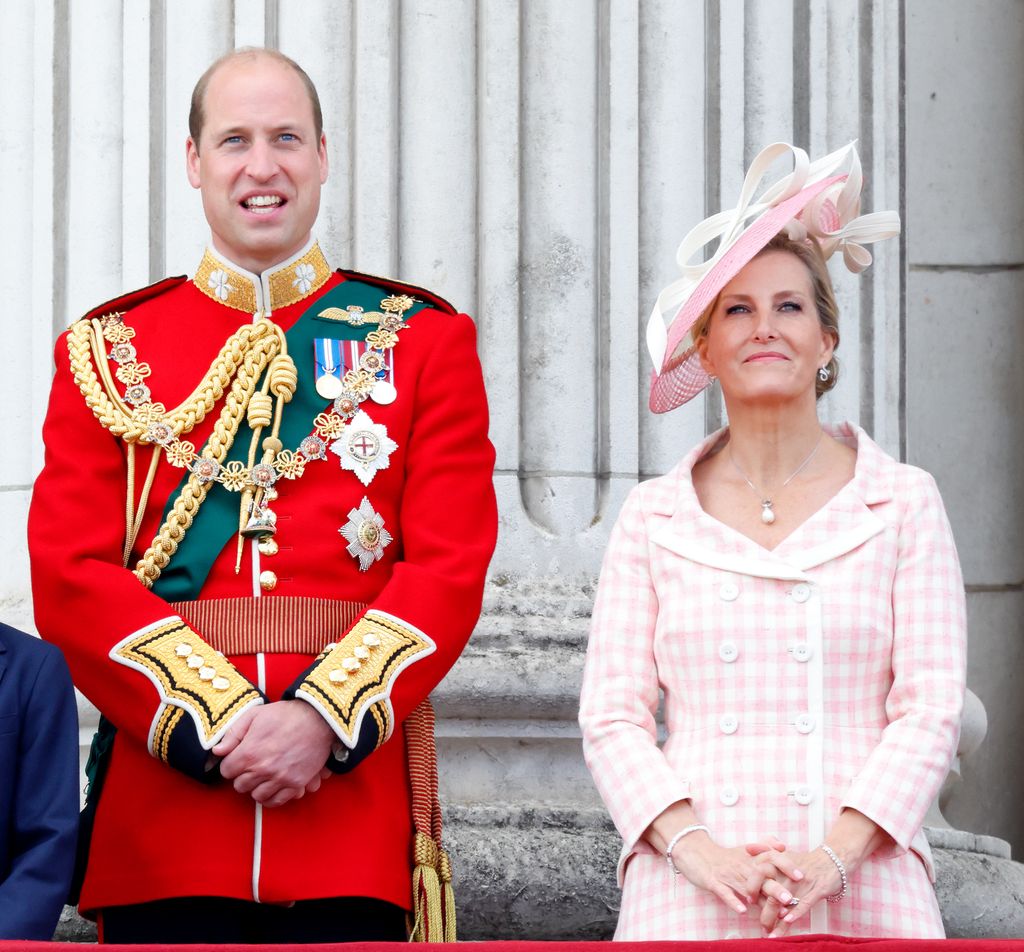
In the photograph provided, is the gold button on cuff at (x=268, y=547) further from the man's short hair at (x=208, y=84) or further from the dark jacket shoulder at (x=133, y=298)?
the man's short hair at (x=208, y=84)

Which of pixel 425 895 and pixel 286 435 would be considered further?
pixel 286 435

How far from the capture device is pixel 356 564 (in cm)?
362

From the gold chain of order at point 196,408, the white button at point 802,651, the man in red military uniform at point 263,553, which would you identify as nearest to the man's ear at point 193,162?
the man in red military uniform at point 263,553

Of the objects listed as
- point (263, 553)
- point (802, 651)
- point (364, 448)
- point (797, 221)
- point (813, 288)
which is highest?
point (797, 221)

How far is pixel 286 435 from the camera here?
3.70 meters

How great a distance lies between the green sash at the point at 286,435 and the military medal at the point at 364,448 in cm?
7

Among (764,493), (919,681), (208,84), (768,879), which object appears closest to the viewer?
(768,879)

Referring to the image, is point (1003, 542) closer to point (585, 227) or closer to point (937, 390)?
point (937, 390)

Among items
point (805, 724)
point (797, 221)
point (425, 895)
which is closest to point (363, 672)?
point (425, 895)

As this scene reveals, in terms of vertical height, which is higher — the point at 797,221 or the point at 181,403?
the point at 797,221

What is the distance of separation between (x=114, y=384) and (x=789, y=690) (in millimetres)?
1259

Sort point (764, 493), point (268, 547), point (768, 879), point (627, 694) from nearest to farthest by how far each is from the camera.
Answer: point (768, 879) < point (627, 694) < point (764, 493) < point (268, 547)

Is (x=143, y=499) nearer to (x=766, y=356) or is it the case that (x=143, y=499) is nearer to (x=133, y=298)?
→ (x=133, y=298)

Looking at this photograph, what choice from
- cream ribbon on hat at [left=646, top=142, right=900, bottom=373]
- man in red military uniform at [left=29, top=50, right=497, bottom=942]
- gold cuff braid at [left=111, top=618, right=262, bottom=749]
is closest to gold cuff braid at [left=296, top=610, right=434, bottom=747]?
man in red military uniform at [left=29, top=50, right=497, bottom=942]
